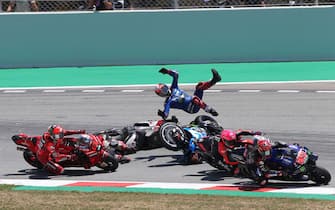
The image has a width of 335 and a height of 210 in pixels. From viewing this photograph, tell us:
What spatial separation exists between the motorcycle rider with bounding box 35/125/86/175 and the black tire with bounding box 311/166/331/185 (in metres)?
3.86

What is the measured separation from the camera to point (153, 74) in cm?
2338

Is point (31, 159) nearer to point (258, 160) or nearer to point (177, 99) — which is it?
point (177, 99)

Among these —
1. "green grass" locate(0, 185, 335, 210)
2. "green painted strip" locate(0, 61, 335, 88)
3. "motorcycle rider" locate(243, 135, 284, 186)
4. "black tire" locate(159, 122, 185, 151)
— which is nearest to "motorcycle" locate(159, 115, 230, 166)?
"black tire" locate(159, 122, 185, 151)

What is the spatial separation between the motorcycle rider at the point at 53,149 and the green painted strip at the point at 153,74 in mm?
8714

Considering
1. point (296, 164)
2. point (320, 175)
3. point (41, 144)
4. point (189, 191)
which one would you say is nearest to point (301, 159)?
point (296, 164)

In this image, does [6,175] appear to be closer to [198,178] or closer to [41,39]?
[198,178]

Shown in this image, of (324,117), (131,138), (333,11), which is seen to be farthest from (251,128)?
(333,11)

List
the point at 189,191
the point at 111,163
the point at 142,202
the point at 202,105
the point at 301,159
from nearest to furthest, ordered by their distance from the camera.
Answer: the point at 142,202 → the point at 301,159 → the point at 189,191 → the point at 111,163 → the point at 202,105

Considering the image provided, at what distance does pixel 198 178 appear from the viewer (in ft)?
43.1

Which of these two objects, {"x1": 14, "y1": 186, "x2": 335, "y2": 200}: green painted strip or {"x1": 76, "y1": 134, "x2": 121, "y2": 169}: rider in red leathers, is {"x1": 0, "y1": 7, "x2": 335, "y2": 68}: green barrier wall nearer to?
{"x1": 76, "y1": 134, "x2": 121, "y2": 169}: rider in red leathers

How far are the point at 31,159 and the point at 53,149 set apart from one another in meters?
0.57

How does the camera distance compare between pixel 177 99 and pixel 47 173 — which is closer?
pixel 47 173

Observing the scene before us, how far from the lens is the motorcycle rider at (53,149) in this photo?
1343cm

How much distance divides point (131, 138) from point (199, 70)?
9221mm
